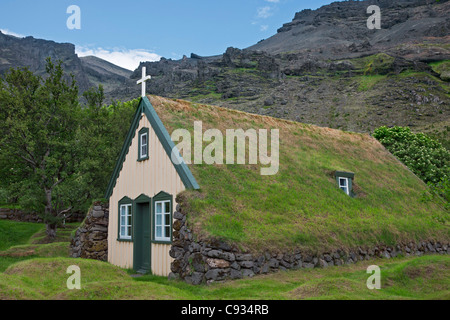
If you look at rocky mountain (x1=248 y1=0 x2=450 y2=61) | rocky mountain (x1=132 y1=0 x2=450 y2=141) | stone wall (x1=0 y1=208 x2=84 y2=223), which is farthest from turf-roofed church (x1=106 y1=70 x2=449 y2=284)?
rocky mountain (x1=248 y1=0 x2=450 y2=61)

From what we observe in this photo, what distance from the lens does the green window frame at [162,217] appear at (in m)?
12.9

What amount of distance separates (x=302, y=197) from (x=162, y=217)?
219 inches

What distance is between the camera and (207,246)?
35.6 ft

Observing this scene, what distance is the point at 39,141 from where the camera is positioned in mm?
23703

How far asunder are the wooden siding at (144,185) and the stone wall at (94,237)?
19.6 inches

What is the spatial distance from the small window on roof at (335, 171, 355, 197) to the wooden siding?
8.40 metres

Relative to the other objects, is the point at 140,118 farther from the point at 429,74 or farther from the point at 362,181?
the point at 429,74

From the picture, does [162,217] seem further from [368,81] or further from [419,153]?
[368,81]

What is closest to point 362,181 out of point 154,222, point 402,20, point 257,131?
point 257,131

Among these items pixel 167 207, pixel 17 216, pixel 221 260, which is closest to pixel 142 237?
pixel 167 207

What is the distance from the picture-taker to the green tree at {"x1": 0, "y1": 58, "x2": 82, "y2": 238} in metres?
22.5

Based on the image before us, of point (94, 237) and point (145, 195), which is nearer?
point (145, 195)

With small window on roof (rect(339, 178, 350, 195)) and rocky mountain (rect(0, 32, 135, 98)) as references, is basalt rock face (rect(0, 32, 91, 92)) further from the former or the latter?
small window on roof (rect(339, 178, 350, 195))

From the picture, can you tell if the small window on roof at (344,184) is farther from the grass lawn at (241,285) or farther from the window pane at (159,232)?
the window pane at (159,232)
